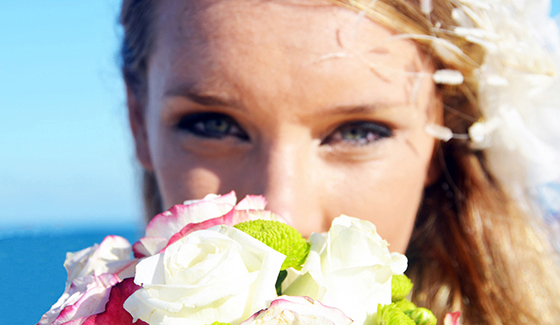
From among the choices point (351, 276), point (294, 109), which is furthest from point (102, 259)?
point (294, 109)

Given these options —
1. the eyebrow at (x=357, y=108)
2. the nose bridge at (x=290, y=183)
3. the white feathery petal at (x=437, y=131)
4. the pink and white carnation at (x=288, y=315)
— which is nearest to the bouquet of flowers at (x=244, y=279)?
the pink and white carnation at (x=288, y=315)

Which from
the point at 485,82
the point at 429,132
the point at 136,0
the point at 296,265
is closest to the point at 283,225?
the point at 296,265

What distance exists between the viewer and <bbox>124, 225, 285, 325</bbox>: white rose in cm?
61

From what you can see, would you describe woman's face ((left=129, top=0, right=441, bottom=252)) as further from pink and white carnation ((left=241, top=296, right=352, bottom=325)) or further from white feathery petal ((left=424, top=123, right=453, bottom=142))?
pink and white carnation ((left=241, top=296, right=352, bottom=325))

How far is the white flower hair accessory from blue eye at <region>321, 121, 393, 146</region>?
22 cm

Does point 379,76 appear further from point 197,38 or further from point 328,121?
point 197,38

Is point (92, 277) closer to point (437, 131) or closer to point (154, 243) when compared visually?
point (154, 243)

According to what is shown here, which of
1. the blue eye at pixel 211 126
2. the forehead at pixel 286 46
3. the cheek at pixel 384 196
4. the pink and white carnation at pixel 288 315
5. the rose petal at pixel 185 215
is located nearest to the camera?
the pink and white carnation at pixel 288 315

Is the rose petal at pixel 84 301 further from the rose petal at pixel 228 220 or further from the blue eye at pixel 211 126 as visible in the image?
the blue eye at pixel 211 126

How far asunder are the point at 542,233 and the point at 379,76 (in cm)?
144

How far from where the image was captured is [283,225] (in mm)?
742

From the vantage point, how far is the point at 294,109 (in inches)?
57.9

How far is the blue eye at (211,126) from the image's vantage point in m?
1.71

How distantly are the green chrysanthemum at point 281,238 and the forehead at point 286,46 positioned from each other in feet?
2.61
